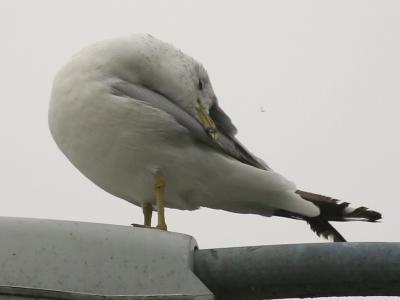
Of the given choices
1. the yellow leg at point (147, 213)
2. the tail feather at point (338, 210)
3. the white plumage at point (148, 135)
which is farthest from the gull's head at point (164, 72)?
the tail feather at point (338, 210)

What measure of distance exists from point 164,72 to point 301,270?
2136mm

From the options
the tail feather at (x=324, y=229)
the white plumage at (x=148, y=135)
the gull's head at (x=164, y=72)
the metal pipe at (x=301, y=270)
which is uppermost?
the gull's head at (x=164, y=72)

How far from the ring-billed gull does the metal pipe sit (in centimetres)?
169

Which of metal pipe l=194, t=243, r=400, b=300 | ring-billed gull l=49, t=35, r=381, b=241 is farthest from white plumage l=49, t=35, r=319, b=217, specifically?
metal pipe l=194, t=243, r=400, b=300

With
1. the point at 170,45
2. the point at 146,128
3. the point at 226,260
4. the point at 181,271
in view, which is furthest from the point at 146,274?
the point at 170,45

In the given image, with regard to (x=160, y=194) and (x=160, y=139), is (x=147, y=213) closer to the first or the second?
(x=160, y=194)

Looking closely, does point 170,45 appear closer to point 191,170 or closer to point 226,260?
point 191,170

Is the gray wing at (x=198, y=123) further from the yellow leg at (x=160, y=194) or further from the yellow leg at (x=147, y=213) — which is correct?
the yellow leg at (x=147, y=213)

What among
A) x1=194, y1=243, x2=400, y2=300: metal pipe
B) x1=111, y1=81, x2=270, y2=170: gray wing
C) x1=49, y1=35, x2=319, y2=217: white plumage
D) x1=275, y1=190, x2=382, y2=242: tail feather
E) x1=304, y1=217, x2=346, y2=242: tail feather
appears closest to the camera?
x1=194, y1=243, x2=400, y2=300: metal pipe

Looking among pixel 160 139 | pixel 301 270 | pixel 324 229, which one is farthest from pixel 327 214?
pixel 301 270

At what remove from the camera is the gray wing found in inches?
150

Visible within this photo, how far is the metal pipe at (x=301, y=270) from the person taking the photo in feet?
6.44

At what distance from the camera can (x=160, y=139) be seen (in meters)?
3.77

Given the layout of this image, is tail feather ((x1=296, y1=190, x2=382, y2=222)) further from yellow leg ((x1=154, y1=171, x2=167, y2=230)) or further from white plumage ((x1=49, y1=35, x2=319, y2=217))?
yellow leg ((x1=154, y1=171, x2=167, y2=230))
